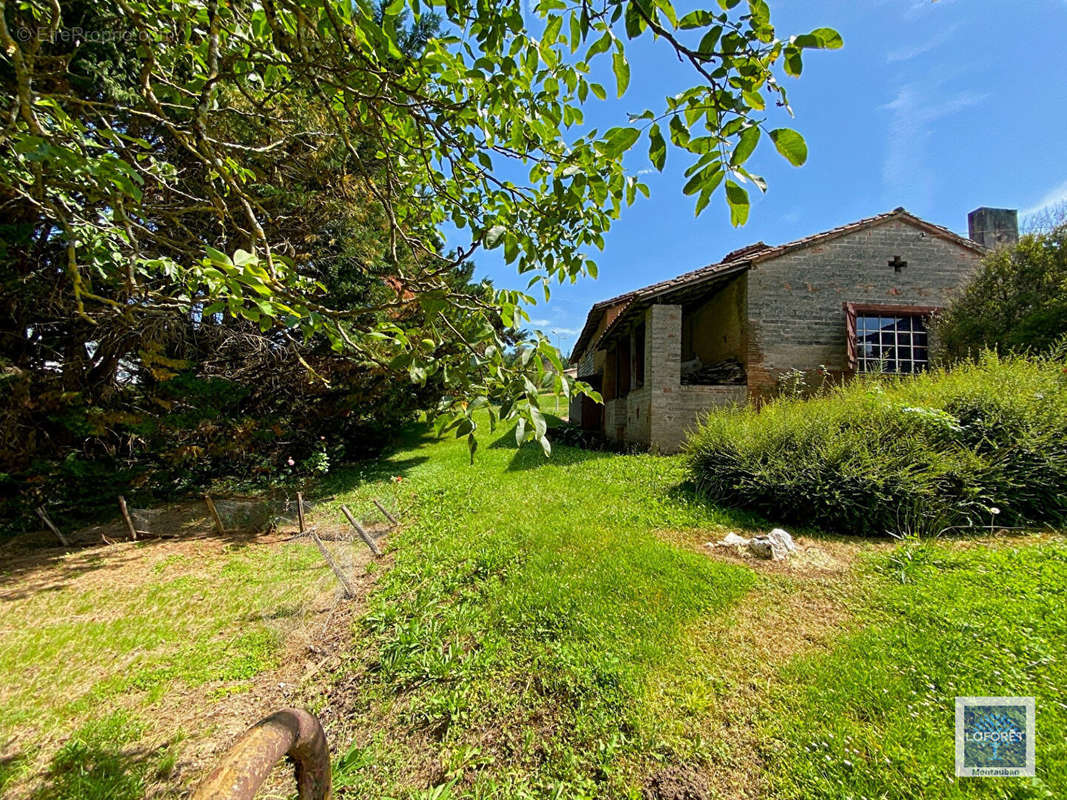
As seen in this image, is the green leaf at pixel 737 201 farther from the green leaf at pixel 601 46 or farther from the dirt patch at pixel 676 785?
the dirt patch at pixel 676 785

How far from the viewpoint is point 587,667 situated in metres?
2.94

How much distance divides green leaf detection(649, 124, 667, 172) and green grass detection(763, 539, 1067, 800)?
302 cm

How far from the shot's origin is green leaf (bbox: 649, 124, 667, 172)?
1208mm

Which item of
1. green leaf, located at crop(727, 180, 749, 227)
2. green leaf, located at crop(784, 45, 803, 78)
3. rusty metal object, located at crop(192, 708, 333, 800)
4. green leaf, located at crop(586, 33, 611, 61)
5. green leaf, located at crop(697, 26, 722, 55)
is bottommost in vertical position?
rusty metal object, located at crop(192, 708, 333, 800)

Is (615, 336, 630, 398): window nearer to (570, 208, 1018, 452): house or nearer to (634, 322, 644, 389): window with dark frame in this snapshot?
(634, 322, 644, 389): window with dark frame

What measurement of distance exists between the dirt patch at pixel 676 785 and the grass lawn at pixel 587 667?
10 millimetres

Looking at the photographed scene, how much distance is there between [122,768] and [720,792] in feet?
12.9

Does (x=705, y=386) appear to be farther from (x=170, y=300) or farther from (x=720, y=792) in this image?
(x=170, y=300)

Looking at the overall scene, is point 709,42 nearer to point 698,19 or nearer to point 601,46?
point 698,19

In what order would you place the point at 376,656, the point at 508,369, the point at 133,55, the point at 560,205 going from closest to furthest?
the point at 508,369, the point at 560,205, the point at 376,656, the point at 133,55

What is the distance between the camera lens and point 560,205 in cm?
196

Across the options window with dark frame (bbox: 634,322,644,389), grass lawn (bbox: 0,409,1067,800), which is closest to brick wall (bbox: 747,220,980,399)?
window with dark frame (bbox: 634,322,644,389)

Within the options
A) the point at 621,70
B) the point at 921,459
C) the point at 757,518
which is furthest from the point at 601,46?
the point at 921,459

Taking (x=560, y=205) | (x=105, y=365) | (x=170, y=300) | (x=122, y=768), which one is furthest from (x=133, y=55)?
(x=122, y=768)
